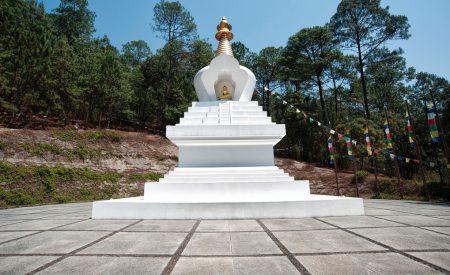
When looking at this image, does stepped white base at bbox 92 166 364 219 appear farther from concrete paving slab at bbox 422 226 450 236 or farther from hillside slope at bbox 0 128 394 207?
hillside slope at bbox 0 128 394 207

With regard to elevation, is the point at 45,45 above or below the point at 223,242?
above

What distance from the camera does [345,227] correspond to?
3.60 metres

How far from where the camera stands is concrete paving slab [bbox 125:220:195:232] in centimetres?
364

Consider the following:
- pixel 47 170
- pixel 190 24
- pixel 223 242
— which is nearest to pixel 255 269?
pixel 223 242

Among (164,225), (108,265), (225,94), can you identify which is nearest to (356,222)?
(164,225)

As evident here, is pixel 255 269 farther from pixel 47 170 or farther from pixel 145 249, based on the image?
pixel 47 170

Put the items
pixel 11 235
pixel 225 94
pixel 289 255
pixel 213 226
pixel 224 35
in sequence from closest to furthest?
pixel 289 255, pixel 11 235, pixel 213 226, pixel 225 94, pixel 224 35

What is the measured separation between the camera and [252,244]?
280 centimetres

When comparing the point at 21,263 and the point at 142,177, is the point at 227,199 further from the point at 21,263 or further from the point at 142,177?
the point at 142,177

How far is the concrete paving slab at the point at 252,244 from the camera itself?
2.54m

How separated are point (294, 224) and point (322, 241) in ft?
3.44

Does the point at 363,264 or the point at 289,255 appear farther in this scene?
the point at 289,255

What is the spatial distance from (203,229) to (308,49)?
29.0 meters

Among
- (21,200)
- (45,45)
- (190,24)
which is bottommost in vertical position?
(21,200)
